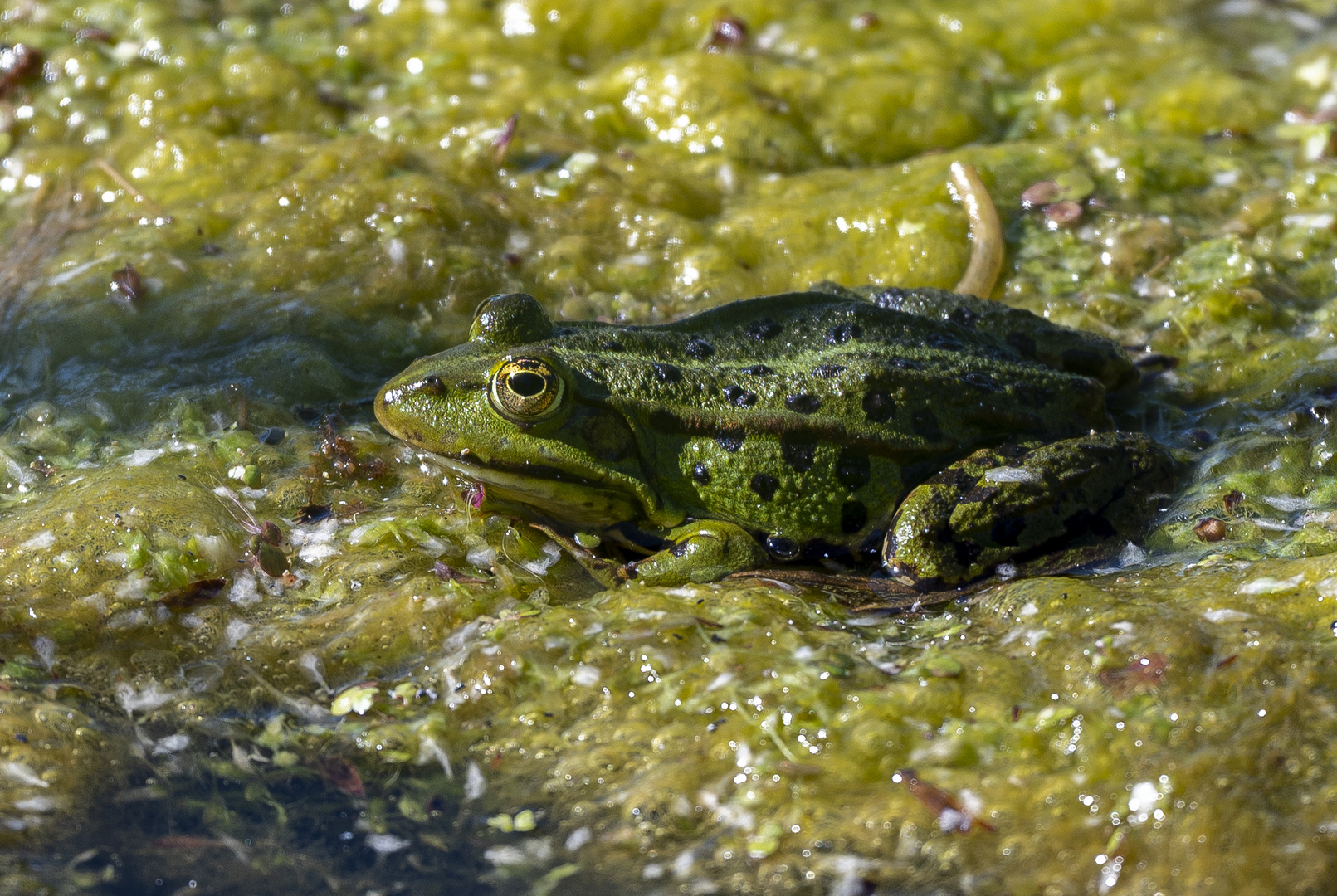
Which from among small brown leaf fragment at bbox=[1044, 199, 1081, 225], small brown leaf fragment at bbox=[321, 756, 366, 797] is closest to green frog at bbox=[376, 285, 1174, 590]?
small brown leaf fragment at bbox=[321, 756, 366, 797]

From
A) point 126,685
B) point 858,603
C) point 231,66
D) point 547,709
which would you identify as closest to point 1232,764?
point 858,603

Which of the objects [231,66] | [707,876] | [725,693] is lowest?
[707,876]

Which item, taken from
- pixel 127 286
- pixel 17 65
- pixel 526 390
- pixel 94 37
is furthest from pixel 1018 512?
pixel 17 65

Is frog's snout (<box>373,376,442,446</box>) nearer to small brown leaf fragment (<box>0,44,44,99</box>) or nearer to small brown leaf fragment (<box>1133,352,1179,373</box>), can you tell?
small brown leaf fragment (<box>1133,352,1179,373</box>)

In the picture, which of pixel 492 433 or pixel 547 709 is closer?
pixel 547 709

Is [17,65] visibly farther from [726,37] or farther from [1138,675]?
[1138,675]

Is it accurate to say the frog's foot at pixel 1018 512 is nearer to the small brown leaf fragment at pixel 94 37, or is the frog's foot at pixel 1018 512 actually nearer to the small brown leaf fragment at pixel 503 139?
the small brown leaf fragment at pixel 503 139

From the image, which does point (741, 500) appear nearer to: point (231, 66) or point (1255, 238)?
point (1255, 238)

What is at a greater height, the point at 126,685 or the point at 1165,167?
the point at 1165,167
